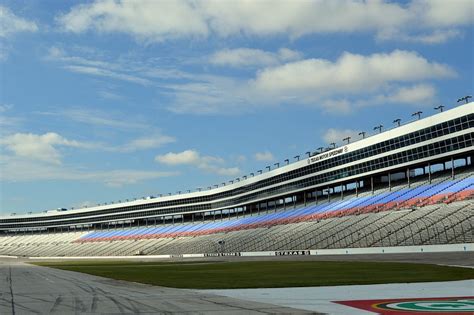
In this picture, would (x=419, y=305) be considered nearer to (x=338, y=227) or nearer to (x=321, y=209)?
(x=338, y=227)

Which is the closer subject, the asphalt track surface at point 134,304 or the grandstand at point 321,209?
the asphalt track surface at point 134,304

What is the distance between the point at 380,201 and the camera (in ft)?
277

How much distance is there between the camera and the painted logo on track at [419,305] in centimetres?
1545

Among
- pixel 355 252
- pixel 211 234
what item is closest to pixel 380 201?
pixel 355 252

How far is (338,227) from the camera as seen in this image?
A: 7906 centimetres

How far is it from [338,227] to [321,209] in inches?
877

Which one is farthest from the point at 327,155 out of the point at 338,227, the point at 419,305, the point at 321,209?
the point at 419,305

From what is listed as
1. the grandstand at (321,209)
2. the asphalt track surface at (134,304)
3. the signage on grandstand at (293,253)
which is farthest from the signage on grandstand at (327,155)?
the asphalt track surface at (134,304)

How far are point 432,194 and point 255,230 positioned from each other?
44006 mm

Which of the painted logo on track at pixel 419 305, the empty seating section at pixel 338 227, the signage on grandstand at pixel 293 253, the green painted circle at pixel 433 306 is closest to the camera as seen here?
the painted logo on track at pixel 419 305

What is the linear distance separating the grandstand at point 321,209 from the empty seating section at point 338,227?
22 centimetres

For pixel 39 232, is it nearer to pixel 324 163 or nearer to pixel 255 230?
pixel 255 230

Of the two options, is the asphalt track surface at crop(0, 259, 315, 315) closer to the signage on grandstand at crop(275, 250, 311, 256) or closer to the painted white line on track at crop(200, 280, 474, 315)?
the painted white line on track at crop(200, 280, 474, 315)

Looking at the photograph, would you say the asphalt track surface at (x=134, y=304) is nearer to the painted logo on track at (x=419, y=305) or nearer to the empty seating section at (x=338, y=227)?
the painted logo on track at (x=419, y=305)
